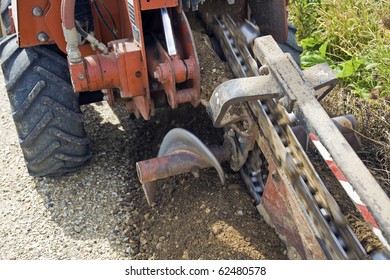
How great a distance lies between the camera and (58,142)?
12.1ft

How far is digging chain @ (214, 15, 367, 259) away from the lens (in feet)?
8.53

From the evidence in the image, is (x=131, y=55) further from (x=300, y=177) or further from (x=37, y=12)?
(x=300, y=177)

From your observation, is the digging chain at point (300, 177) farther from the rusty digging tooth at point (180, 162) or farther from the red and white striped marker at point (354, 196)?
the rusty digging tooth at point (180, 162)

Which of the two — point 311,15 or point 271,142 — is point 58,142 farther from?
point 311,15

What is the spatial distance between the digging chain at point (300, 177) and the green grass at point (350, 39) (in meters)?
1.42

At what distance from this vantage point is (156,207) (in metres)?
3.65

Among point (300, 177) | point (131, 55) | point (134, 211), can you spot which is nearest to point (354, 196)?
point (300, 177)

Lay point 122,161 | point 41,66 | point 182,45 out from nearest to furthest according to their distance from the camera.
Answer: point 182,45
point 41,66
point 122,161

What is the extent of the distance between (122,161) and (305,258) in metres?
1.56

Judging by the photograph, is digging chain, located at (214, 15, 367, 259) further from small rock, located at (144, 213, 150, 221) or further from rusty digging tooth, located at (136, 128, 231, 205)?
small rock, located at (144, 213, 150, 221)

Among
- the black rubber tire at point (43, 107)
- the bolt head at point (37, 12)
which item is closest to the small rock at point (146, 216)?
the black rubber tire at point (43, 107)

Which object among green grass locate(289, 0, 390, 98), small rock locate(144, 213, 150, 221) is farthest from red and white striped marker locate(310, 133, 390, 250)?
green grass locate(289, 0, 390, 98)

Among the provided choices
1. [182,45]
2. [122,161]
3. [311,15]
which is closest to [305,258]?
[182,45]

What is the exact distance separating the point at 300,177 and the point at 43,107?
63.2 inches
